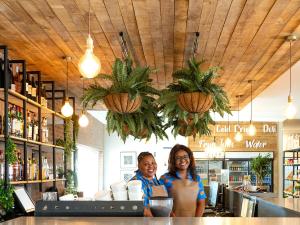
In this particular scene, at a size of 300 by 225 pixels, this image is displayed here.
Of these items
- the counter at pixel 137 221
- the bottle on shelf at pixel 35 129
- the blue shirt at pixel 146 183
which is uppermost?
the bottle on shelf at pixel 35 129

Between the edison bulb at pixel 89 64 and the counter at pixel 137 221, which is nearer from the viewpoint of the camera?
the counter at pixel 137 221

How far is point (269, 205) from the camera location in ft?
16.3

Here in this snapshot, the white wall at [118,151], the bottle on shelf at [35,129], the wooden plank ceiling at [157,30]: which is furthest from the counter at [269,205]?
the white wall at [118,151]

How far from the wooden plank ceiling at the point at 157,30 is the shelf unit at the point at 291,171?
6.74 m

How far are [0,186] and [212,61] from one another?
3.28 metres

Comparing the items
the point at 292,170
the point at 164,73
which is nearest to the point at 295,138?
the point at 292,170

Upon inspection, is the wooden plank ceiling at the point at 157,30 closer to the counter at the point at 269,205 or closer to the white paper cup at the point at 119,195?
the counter at the point at 269,205

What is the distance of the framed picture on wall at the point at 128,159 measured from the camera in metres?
16.2

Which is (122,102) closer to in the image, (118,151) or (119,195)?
(119,195)

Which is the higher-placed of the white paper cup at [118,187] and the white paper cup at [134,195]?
the white paper cup at [118,187]

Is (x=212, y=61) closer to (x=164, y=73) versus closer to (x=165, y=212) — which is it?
(x=164, y=73)

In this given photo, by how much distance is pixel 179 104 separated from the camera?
5102mm

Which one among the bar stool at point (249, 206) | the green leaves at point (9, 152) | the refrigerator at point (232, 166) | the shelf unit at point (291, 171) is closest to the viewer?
the green leaves at point (9, 152)

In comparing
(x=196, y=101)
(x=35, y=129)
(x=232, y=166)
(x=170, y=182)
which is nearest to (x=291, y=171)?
(x=232, y=166)
